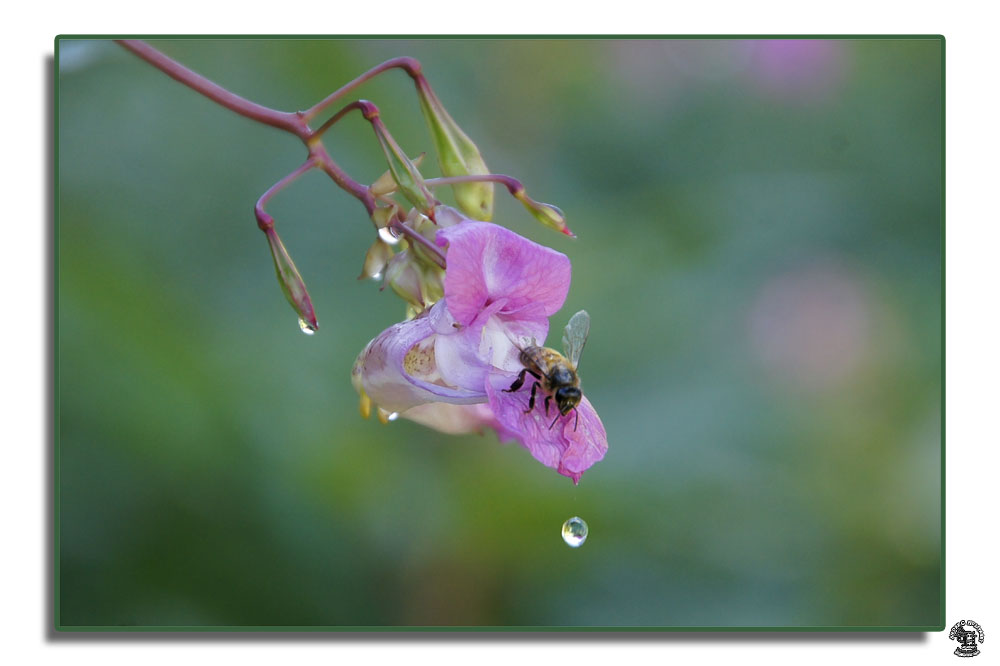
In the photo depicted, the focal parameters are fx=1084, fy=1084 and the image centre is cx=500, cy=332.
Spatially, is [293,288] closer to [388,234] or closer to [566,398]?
[388,234]

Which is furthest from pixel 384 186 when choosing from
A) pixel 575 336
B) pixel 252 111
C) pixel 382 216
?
pixel 575 336

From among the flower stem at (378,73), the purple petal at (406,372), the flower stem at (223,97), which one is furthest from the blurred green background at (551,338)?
the purple petal at (406,372)

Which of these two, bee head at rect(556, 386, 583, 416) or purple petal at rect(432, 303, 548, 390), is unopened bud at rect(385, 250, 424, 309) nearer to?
purple petal at rect(432, 303, 548, 390)

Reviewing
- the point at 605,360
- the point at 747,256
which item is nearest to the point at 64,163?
the point at 605,360

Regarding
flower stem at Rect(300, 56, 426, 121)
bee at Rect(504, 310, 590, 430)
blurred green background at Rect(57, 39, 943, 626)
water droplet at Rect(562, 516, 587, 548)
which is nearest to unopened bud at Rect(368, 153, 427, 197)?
flower stem at Rect(300, 56, 426, 121)

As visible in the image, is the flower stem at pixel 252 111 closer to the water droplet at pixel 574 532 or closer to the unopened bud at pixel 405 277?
the unopened bud at pixel 405 277
